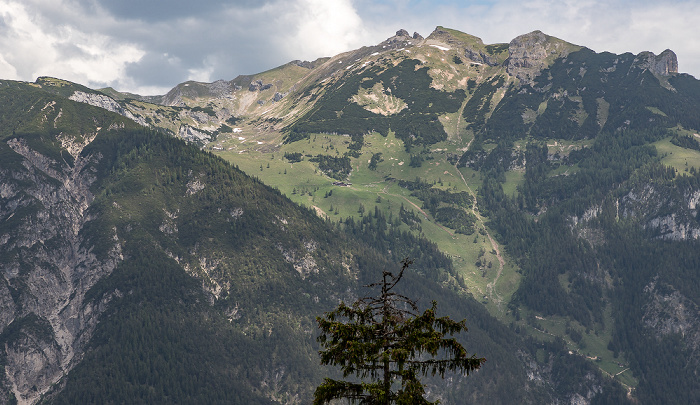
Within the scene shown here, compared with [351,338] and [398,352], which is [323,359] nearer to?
[351,338]

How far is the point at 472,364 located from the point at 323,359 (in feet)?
23.2

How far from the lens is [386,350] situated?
32.0 metres

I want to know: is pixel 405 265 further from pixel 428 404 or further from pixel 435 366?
pixel 428 404

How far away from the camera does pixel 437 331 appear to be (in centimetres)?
3250

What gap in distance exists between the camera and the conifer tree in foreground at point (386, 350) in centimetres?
3141

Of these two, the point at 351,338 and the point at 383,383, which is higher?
the point at 351,338

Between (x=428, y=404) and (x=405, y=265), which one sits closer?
(x=405, y=265)

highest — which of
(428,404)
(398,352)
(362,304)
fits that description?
(362,304)

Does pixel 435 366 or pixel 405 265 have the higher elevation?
pixel 405 265

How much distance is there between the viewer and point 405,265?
3053 cm

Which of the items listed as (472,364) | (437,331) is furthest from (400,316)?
(472,364)

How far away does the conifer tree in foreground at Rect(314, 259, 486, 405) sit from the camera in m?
31.4

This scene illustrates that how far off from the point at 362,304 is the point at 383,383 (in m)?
4.14

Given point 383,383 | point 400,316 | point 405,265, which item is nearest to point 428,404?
point 383,383
